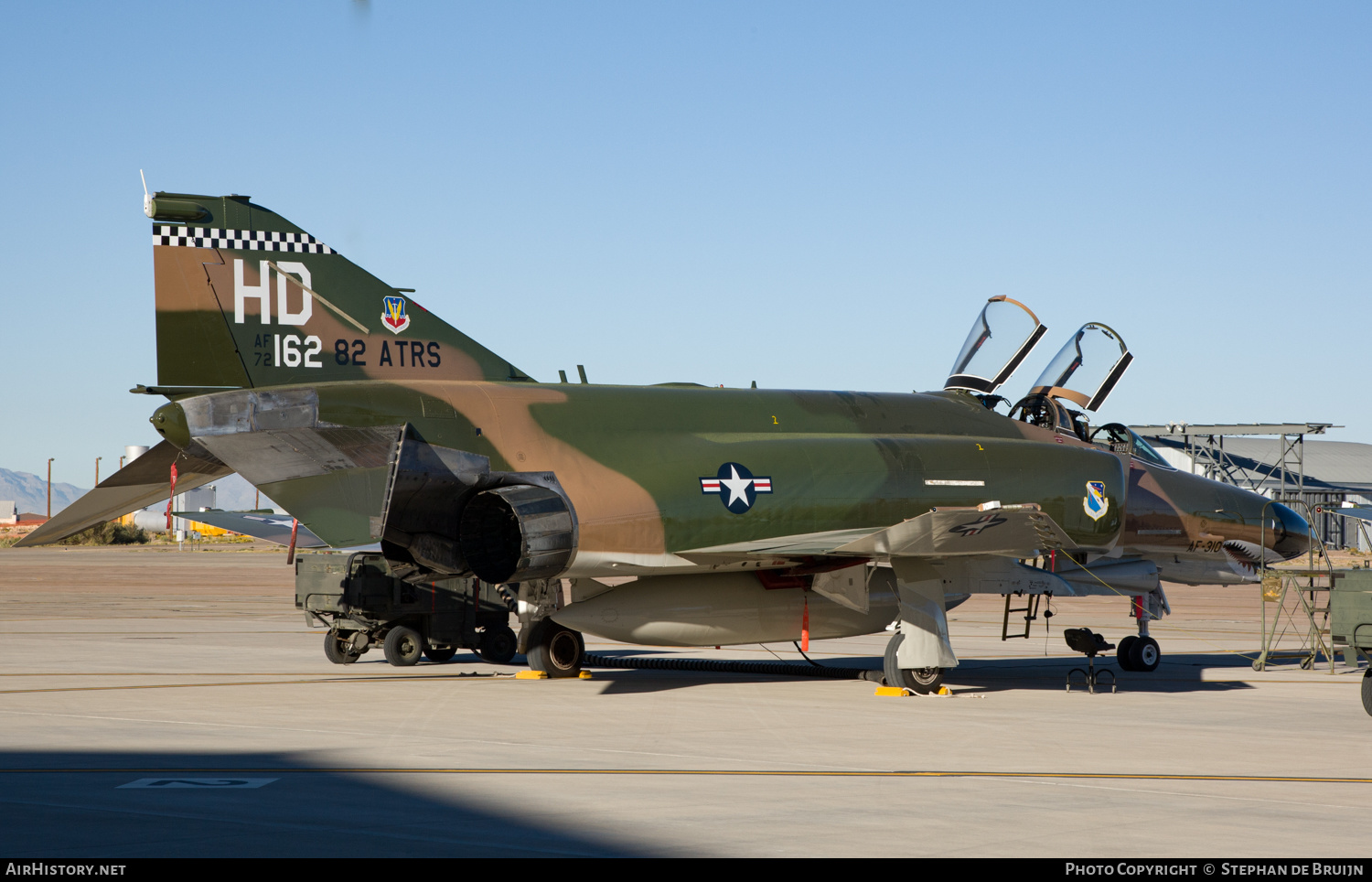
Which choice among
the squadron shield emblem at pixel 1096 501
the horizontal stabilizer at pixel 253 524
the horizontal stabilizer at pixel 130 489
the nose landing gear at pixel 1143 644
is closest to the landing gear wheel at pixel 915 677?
the squadron shield emblem at pixel 1096 501

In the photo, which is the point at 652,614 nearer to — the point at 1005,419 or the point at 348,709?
the point at 348,709

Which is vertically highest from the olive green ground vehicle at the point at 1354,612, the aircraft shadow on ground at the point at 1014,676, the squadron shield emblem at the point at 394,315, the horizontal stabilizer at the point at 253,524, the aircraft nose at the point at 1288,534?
the squadron shield emblem at the point at 394,315

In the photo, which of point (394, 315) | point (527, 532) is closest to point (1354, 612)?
point (527, 532)

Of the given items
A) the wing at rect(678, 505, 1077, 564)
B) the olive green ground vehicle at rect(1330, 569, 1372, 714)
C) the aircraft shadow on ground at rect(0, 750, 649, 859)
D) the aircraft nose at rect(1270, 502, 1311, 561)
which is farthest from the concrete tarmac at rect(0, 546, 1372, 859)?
the aircraft nose at rect(1270, 502, 1311, 561)

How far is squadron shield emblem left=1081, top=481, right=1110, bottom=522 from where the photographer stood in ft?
55.0

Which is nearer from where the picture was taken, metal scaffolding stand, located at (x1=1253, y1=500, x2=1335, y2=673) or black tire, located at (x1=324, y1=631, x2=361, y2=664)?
metal scaffolding stand, located at (x1=1253, y1=500, x2=1335, y2=673)

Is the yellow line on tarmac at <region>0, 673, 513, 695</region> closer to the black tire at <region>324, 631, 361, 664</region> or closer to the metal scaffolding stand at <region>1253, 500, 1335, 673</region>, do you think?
the black tire at <region>324, 631, 361, 664</region>

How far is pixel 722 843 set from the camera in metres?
6.89

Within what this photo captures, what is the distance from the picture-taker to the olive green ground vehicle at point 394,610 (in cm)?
1808

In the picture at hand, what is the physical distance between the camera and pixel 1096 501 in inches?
662

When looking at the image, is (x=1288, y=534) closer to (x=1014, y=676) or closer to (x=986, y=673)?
(x=1014, y=676)

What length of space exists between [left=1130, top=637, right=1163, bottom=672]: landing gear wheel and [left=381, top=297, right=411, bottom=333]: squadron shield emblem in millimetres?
10851

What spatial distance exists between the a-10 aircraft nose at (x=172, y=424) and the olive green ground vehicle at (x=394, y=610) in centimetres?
503

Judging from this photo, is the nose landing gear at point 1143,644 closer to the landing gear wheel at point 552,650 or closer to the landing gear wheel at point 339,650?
the landing gear wheel at point 552,650
